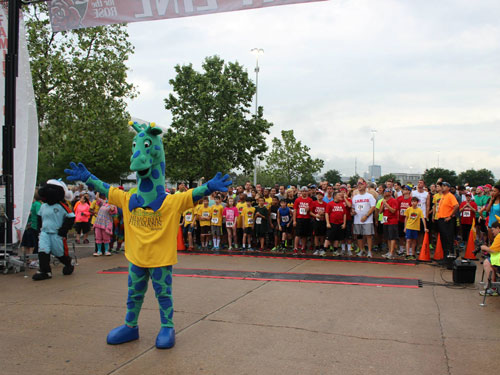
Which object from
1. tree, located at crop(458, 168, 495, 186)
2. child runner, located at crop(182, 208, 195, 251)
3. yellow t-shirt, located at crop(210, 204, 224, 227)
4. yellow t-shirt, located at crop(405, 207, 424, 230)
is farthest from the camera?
tree, located at crop(458, 168, 495, 186)

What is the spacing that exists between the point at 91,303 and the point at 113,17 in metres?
4.87

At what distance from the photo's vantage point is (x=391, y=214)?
10203 millimetres

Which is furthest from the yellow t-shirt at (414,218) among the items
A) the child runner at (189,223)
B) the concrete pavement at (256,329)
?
the child runner at (189,223)

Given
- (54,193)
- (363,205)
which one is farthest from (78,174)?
(363,205)

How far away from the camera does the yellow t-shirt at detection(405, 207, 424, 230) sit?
996 cm

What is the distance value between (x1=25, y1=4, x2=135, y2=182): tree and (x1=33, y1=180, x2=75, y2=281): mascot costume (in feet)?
28.0

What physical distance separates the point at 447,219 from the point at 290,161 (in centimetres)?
2881

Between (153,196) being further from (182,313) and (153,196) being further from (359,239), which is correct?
(359,239)

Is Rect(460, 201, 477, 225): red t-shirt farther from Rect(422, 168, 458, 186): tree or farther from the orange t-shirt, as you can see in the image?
Rect(422, 168, 458, 186): tree

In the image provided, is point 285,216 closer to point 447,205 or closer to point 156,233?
point 447,205

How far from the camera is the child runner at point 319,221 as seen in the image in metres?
10.8

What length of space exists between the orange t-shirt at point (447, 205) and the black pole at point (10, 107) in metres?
9.10

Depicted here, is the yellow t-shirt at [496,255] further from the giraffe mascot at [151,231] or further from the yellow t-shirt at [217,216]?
the yellow t-shirt at [217,216]

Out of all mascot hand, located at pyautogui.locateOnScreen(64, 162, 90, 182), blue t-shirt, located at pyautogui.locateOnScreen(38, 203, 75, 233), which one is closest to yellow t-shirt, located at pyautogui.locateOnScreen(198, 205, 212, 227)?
blue t-shirt, located at pyautogui.locateOnScreen(38, 203, 75, 233)
